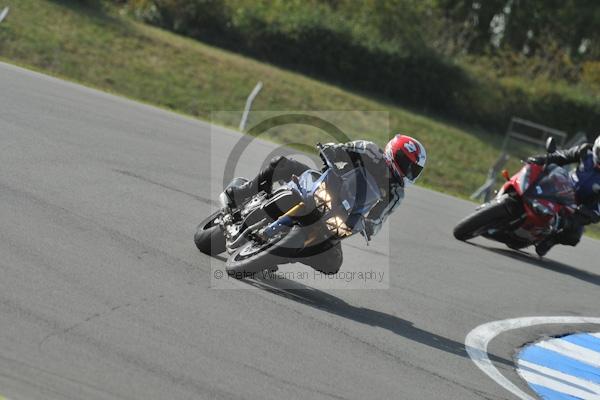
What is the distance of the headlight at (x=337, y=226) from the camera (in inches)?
316

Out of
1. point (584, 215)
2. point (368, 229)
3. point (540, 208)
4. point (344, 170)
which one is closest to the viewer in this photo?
point (344, 170)

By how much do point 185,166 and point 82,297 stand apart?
6.75 metres

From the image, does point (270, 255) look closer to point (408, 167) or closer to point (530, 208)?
point (408, 167)

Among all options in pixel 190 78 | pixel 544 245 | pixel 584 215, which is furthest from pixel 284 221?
A: pixel 190 78

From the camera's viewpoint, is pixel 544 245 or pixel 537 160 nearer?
pixel 537 160

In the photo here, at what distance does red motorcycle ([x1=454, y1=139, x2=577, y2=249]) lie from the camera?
13.0m

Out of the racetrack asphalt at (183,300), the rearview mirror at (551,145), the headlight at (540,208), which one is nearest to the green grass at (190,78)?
the headlight at (540,208)

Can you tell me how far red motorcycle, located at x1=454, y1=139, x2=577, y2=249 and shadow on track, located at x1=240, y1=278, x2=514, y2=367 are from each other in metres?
4.95

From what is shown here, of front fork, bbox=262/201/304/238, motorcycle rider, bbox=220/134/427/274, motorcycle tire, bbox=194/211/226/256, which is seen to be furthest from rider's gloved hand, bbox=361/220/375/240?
motorcycle tire, bbox=194/211/226/256

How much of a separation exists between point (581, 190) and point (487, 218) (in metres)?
1.49

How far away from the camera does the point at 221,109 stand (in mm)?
24875

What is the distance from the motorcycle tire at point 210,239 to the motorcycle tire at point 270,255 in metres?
0.68

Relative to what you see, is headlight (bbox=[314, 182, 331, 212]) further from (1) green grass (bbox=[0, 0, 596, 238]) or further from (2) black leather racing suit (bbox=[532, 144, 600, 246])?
(1) green grass (bbox=[0, 0, 596, 238])

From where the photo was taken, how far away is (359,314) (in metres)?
8.27
